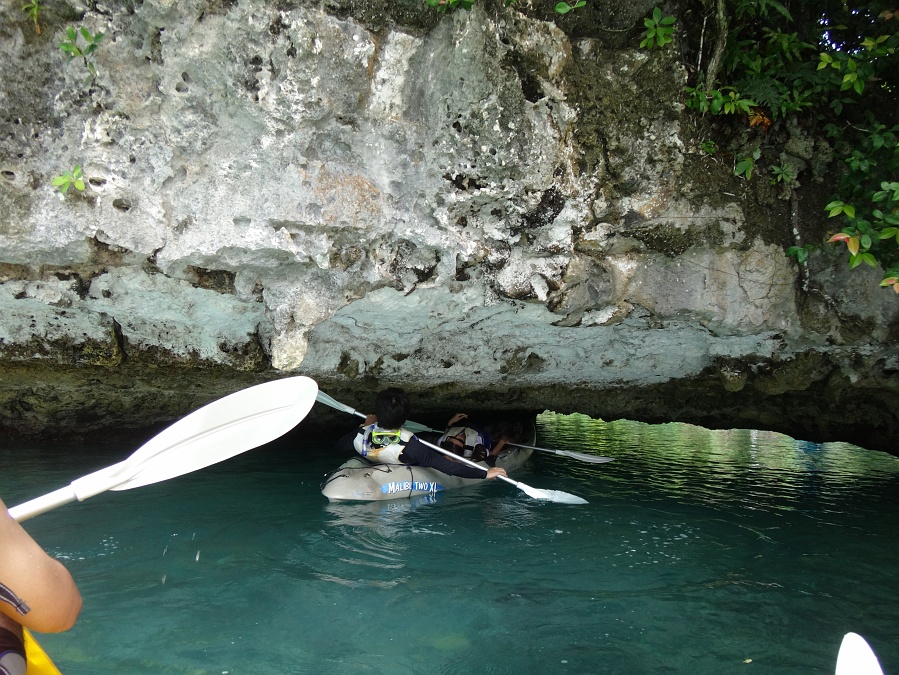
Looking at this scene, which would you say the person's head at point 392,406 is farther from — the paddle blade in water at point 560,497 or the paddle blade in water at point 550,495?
the paddle blade in water at point 560,497

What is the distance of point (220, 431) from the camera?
96.2 inches

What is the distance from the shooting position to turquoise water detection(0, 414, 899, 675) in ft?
8.27

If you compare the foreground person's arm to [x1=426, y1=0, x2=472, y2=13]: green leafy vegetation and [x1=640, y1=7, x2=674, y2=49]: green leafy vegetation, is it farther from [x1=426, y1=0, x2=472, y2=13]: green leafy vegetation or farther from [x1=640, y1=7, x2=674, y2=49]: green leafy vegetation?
[x1=640, y1=7, x2=674, y2=49]: green leafy vegetation

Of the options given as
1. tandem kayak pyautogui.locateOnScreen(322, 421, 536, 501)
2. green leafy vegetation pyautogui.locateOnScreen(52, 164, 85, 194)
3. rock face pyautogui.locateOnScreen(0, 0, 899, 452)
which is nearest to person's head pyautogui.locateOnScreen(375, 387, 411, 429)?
tandem kayak pyautogui.locateOnScreen(322, 421, 536, 501)

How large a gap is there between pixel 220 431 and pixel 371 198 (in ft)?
5.69

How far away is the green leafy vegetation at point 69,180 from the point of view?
306 cm

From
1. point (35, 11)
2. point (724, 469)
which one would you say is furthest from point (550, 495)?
point (35, 11)

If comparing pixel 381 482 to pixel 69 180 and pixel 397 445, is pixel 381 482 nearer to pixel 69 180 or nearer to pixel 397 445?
pixel 397 445

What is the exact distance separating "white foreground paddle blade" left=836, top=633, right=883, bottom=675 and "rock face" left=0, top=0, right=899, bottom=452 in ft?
8.48

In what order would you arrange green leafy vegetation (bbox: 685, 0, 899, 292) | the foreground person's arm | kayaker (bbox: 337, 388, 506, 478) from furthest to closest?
kayaker (bbox: 337, 388, 506, 478)
green leafy vegetation (bbox: 685, 0, 899, 292)
the foreground person's arm

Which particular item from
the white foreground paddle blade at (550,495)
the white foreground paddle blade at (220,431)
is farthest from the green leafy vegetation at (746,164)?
the white foreground paddle blade at (220,431)

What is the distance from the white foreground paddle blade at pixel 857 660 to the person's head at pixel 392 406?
3905 millimetres

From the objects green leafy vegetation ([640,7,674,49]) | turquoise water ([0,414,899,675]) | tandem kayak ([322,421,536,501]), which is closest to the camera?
turquoise water ([0,414,899,675])

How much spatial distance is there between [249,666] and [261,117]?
9.06 feet
